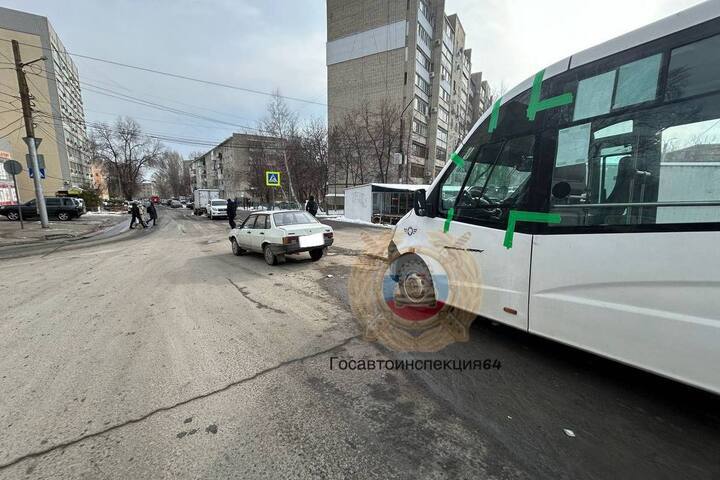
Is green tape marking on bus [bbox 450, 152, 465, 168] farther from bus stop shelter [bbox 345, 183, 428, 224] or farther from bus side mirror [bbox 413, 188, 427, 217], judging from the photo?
bus stop shelter [bbox 345, 183, 428, 224]

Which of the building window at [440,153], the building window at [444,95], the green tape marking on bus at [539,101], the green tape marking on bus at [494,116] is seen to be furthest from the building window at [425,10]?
the green tape marking on bus at [539,101]

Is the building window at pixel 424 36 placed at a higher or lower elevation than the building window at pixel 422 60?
higher

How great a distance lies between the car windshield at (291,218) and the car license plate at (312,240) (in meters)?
0.57

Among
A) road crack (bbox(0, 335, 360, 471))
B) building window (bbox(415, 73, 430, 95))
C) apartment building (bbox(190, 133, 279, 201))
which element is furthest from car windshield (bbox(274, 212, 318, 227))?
building window (bbox(415, 73, 430, 95))

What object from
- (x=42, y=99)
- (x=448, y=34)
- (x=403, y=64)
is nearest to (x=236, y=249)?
(x=403, y=64)

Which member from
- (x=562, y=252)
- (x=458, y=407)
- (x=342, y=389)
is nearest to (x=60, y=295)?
(x=342, y=389)

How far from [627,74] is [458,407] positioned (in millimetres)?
2955

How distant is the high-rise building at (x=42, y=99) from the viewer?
3778 cm

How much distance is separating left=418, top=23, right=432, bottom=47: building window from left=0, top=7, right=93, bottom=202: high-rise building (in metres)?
44.7

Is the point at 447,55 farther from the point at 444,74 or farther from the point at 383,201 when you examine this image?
the point at 383,201

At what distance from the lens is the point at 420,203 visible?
388 cm

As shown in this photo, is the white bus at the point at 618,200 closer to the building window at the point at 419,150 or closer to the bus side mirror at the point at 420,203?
the bus side mirror at the point at 420,203

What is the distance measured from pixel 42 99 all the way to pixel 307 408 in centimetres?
6525

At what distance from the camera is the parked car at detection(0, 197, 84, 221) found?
20.3 metres
